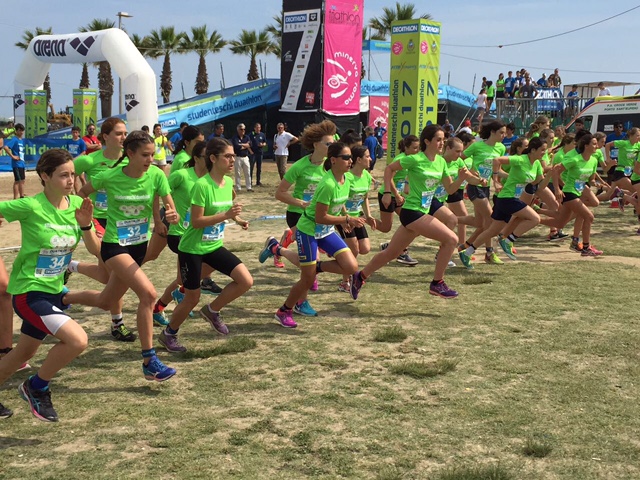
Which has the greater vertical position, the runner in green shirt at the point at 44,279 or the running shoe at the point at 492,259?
the runner in green shirt at the point at 44,279

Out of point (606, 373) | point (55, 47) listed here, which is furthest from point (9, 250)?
point (55, 47)

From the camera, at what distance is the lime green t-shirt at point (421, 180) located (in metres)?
7.97

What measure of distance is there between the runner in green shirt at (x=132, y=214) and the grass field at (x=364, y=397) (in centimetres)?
65

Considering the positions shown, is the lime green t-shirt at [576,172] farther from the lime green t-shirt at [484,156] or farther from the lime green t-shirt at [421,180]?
the lime green t-shirt at [421,180]

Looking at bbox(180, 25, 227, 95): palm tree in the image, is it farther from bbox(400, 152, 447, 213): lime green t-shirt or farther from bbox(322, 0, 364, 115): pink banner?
bbox(400, 152, 447, 213): lime green t-shirt

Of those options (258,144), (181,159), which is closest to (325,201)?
(181,159)

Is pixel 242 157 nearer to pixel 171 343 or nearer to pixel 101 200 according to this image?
pixel 101 200

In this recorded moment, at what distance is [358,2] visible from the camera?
88.9 ft

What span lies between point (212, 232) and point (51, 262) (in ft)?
5.36

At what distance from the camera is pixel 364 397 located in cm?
527

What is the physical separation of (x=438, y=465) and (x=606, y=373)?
7.42 feet

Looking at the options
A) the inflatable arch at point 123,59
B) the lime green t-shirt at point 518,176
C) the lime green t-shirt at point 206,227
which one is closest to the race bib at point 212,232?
the lime green t-shirt at point 206,227

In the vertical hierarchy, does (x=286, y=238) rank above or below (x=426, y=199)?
below

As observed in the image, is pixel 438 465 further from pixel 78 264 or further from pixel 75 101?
pixel 75 101
